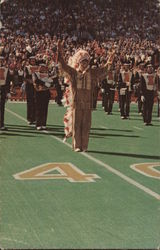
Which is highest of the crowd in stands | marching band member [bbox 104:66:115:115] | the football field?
the crowd in stands

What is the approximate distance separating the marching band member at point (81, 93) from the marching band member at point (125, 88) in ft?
26.7

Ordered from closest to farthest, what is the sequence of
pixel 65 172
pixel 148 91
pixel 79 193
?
pixel 79 193
pixel 65 172
pixel 148 91

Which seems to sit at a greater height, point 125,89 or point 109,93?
point 125,89

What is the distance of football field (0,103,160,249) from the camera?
6.19m

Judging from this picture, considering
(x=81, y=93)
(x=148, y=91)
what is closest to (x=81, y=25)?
(x=148, y=91)

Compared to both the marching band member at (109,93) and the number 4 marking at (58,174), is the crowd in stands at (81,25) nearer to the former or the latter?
the marching band member at (109,93)

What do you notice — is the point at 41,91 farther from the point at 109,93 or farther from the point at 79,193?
the point at 79,193

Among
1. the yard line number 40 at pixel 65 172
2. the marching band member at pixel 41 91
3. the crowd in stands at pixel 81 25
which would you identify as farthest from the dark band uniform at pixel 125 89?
the crowd in stands at pixel 81 25

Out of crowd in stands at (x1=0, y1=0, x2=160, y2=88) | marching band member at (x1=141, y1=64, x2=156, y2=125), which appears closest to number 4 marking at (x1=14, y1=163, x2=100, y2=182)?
marching band member at (x1=141, y1=64, x2=156, y2=125)

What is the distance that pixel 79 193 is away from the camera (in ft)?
27.1

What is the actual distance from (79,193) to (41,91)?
26.3 feet

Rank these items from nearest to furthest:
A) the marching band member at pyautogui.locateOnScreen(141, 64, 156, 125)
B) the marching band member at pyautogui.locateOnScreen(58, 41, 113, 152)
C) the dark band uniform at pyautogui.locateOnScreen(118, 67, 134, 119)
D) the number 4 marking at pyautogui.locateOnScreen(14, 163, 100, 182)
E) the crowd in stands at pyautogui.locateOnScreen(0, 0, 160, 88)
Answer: the number 4 marking at pyautogui.locateOnScreen(14, 163, 100, 182) → the marching band member at pyautogui.locateOnScreen(58, 41, 113, 152) → the marching band member at pyautogui.locateOnScreen(141, 64, 156, 125) → the dark band uniform at pyautogui.locateOnScreen(118, 67, 134, 119) → the crowd in stands at pyautogui.locateOnScreen(0, 0, 160, 88)

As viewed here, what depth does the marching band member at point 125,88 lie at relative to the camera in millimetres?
20480

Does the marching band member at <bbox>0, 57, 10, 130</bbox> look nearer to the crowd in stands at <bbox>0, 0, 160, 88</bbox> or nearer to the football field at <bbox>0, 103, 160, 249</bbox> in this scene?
the football field at <bbox>0, 103, 160, 249</bbox>
